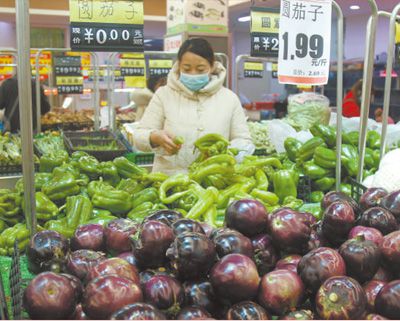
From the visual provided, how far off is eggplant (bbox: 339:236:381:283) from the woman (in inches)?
83.5

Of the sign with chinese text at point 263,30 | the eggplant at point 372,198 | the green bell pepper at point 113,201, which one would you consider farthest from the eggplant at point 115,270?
the sign with chinese text at point 263,30

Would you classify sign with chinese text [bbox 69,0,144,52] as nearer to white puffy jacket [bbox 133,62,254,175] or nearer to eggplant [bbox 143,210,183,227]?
white puffy jacket [bbox 133,62,254,175]

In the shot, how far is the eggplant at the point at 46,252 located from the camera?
1.48 metres

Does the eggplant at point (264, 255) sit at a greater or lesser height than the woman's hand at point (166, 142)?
lesser

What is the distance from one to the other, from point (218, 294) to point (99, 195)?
1405mm

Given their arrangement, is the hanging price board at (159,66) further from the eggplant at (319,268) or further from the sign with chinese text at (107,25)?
the eggplant at (319,268)

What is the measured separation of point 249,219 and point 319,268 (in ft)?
1.02

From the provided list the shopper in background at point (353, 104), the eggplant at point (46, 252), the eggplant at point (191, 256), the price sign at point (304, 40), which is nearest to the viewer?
the eggplant at point (191, 256)

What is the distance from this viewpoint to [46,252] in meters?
1.50

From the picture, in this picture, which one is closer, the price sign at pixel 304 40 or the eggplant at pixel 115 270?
the eggplant at pixel 115 270

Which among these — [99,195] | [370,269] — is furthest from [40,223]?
[370,269]

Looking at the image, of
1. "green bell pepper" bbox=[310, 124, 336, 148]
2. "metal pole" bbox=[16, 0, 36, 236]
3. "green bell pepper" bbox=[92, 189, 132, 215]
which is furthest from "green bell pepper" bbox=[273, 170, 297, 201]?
"metal pole" bbox=[16, 0, 36, 236]

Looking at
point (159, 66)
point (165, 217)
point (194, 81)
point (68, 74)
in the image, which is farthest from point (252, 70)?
point (165, 217)

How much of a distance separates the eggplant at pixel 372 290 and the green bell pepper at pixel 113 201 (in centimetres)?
145
